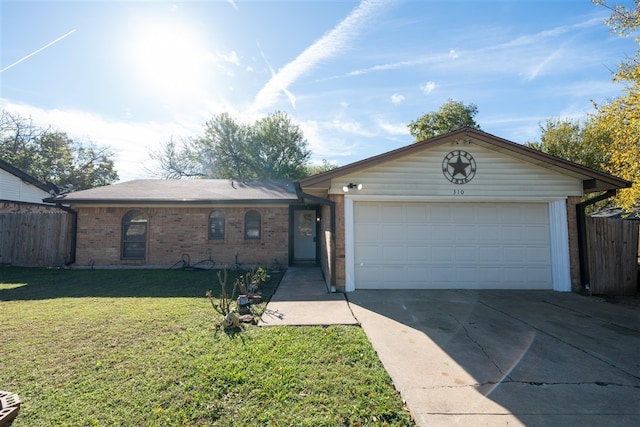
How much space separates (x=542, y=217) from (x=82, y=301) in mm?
11459

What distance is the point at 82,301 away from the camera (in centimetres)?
621

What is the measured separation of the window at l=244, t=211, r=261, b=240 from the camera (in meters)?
11.1

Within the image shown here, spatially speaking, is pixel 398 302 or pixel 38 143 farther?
pixel 38 143

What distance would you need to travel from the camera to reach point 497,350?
12.4ft

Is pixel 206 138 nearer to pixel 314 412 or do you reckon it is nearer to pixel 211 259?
pixel 211 259

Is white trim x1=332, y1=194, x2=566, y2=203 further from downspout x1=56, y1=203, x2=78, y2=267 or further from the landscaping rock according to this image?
downspout x1=56, y1=203, x2=78, y2=267

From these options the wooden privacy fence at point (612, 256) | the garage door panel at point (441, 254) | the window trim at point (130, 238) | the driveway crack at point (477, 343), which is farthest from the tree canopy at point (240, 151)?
the driveway crack at point (477, 343)

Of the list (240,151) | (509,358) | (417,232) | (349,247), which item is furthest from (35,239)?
(240,151)

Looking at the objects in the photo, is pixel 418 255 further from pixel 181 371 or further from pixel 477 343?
pixel 181 371

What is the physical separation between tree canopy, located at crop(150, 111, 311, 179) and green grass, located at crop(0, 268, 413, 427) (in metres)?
23.2

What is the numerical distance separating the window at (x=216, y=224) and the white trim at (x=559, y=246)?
421 inches

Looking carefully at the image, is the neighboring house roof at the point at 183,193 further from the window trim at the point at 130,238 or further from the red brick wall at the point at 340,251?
the red brick wall at the point at 340,251

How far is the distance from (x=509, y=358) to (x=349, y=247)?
3.96m

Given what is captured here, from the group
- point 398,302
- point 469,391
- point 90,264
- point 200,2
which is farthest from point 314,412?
point 90,264
